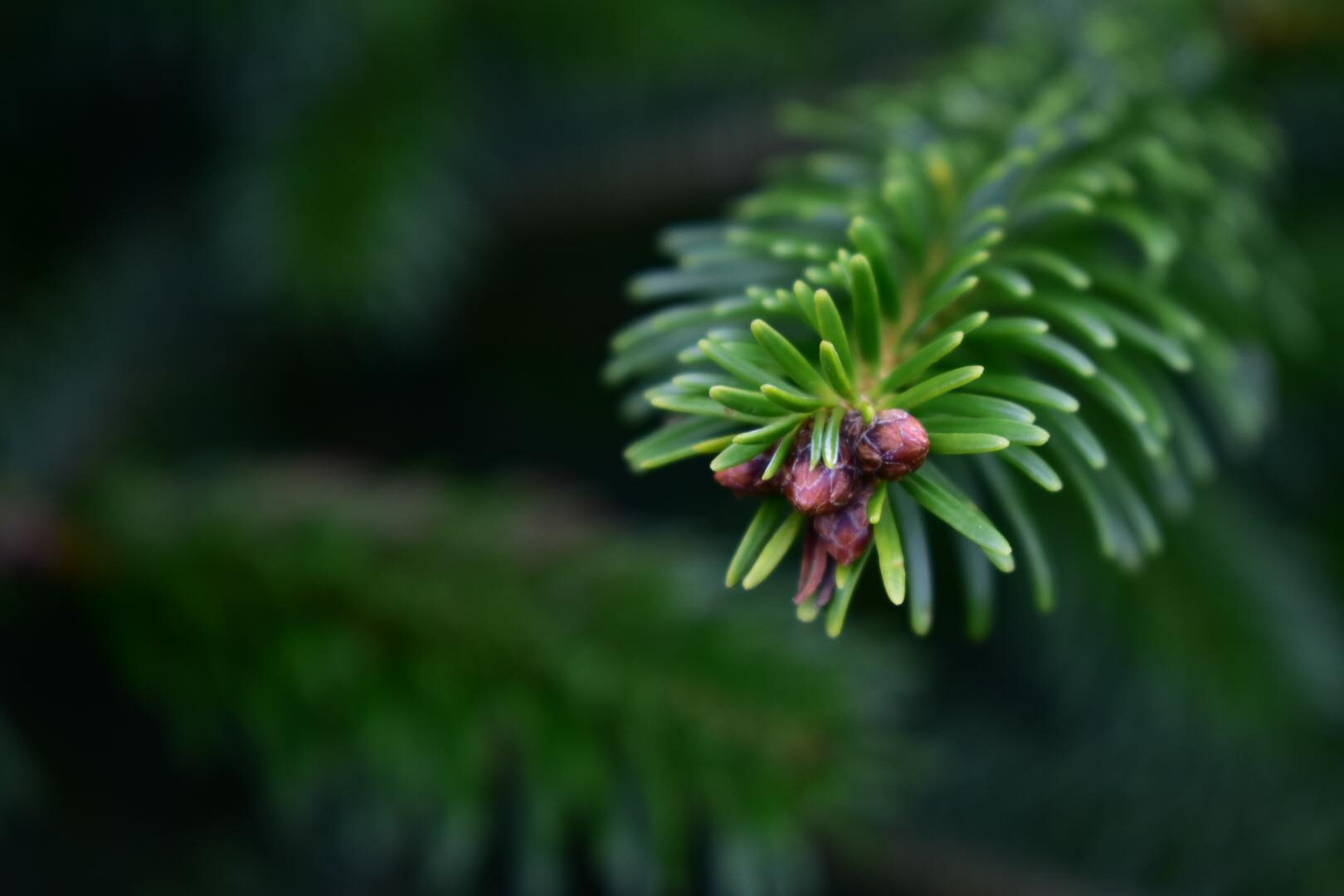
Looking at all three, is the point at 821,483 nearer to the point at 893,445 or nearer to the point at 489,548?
the point at 893,445

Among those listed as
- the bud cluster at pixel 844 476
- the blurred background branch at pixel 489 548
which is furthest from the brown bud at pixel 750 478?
the blurred background branch at pixel 489 548

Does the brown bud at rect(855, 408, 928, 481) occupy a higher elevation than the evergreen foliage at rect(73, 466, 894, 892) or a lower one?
higher

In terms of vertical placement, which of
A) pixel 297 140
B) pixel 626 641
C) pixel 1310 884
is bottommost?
pixel 1310 884

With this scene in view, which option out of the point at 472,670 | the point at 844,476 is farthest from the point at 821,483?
the point at 472,670

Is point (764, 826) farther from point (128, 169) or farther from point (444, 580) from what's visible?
point (128, 169)

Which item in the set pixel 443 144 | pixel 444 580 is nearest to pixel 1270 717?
pixel 444 580

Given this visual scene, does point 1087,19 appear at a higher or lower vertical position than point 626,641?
higher

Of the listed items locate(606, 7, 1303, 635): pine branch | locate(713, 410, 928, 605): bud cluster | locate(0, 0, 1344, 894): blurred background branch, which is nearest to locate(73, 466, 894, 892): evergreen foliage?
locate(0, 0, 1344, 894): blurred background branch

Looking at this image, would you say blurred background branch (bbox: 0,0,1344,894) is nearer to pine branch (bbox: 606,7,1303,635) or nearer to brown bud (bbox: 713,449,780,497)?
pine branch (bbox: 606,7,1303,635)
